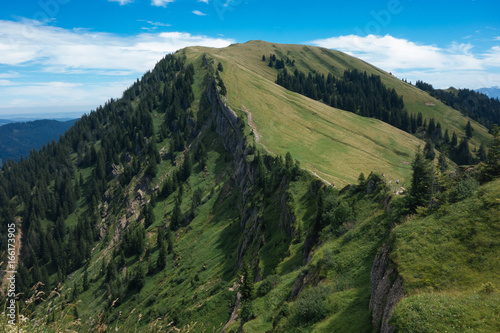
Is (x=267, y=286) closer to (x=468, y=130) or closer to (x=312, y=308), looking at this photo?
(x=312, y=308)

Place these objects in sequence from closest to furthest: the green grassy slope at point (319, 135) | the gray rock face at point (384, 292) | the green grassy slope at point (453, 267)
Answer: the green grassy slope at point (453, 267) → the gray rock face at point (384, 292) → the green grassy slope at point (319, 135)

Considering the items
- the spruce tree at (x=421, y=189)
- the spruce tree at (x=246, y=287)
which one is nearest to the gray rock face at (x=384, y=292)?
the spruce tree at (x=421, y=189)

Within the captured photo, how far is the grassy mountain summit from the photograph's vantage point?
20.2 meters

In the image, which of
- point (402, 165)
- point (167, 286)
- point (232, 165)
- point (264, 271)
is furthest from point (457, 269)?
point (402, 165)

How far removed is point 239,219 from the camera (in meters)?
78.2

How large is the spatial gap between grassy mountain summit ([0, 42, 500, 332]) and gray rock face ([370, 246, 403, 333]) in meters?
0.13

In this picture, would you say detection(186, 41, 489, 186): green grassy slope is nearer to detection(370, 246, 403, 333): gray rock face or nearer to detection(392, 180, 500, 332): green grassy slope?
detection(392, 180, 500, 332): green grassy slope

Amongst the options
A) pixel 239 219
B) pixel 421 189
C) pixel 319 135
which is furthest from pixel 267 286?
pixel 319 135

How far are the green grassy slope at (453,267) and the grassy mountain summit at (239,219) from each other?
135 mm

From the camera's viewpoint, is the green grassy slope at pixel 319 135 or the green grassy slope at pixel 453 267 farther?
the green grassy slope at pixel 319 135

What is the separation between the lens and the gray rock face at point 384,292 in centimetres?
1661

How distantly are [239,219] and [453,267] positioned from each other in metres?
63.7

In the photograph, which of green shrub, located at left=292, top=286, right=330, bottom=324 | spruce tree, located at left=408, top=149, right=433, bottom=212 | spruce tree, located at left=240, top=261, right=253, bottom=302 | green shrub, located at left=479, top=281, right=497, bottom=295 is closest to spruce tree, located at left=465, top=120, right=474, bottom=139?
spruce tree, located at left=408, top=149, right=433, bottom=212

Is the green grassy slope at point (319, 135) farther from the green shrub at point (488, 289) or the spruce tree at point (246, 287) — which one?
the green shrub at point (488, 289)
